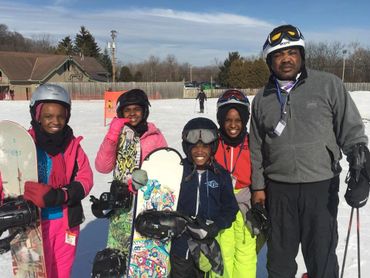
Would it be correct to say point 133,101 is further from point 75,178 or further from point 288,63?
point 288,63

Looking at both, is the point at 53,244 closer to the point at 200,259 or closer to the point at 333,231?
the point at 200,259

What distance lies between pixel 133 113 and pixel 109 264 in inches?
47.2

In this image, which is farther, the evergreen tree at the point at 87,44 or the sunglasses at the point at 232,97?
the evergreen tree at the point at 87,44

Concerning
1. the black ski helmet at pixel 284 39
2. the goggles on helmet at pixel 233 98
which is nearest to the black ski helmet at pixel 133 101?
the goggles on helmet at pixel 233 98

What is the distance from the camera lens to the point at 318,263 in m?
2.92

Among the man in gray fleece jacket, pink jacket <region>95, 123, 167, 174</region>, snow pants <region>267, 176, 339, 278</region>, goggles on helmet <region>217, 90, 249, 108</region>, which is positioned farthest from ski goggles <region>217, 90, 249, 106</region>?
snow pants <region>267, 176, 339, 278</region>

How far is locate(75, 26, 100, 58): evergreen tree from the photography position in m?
70.2

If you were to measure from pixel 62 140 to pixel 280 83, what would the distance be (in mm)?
1710

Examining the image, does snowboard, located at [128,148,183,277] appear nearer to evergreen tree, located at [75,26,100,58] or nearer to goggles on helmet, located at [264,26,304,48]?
goggles on helmet, located at [264,26,304,48]

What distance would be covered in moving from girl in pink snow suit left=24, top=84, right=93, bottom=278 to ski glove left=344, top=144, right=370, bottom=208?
6.42 feet

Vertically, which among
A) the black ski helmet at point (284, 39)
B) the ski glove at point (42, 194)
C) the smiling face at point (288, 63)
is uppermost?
the black ski helmet at point (284, 39)

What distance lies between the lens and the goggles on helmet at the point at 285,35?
286cm

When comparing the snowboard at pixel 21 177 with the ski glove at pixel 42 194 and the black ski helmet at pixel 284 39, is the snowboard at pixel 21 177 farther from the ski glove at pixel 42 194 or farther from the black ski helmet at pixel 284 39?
the black ski helmet at pixel 284 39

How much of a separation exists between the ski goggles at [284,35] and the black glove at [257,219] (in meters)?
1.29
